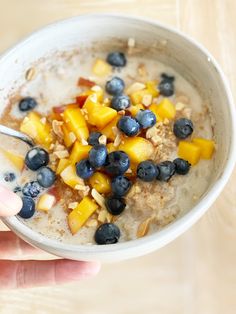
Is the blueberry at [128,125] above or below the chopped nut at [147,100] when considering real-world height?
above

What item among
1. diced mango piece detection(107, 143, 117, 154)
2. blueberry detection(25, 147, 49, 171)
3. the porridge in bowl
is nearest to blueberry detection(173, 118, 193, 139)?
the porridge in bowl

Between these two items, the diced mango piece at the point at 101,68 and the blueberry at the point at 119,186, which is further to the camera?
the diced mango piece at the point at 101,68

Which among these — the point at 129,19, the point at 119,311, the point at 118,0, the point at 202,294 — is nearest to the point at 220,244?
the point at 202,294

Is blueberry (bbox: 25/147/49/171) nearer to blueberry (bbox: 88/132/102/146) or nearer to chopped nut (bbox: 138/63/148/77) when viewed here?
blueberry (bbox: 88/132/102/146)

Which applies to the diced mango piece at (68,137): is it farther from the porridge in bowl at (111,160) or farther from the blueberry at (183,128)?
the blueberry at (183,128)

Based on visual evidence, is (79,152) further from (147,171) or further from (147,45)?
(147,45)

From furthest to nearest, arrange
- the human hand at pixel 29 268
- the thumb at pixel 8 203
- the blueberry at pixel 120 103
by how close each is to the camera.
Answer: the human hand at pixel 29 268 < the blueberry at pixel 120 103 < the thumb at pixel 8 203

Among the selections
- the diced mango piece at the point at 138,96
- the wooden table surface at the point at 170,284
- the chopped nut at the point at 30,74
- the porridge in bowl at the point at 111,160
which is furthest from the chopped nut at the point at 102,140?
the wooden table surface at the point at 170,284

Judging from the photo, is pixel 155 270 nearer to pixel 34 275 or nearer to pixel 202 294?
pixel 202 294
